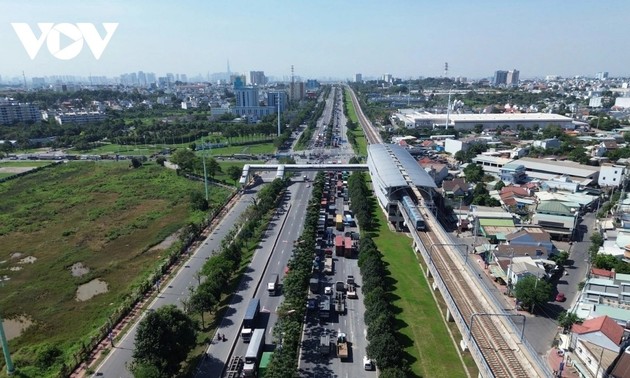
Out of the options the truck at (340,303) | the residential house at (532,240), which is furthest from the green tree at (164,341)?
the residential house at (532,240)

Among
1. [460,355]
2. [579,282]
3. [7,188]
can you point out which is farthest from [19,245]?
[579,282]

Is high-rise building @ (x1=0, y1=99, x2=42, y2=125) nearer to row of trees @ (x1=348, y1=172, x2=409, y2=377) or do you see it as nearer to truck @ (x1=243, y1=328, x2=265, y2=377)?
row of trees @ (x1=348, y1=172, x2=409, y2=377)

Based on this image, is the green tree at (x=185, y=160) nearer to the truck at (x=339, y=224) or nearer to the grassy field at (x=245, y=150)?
the grassy field at (x=245, y=150)

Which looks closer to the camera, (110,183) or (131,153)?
(110,183)

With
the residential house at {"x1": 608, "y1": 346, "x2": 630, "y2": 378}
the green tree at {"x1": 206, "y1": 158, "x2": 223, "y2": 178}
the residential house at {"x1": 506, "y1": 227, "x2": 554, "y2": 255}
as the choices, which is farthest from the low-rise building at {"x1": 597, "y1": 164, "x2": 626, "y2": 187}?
the green tree at {"x1": 206, "y1": 158, "x2": 223, "y2": 178}

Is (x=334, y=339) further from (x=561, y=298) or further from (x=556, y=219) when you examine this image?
(x=556, y=219)

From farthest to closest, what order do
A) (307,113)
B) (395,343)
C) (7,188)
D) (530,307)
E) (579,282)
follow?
(307,113) < (7,188) < (579,282) < (530,307) < (395,343)

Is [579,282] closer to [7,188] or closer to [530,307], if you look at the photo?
[530,307]
